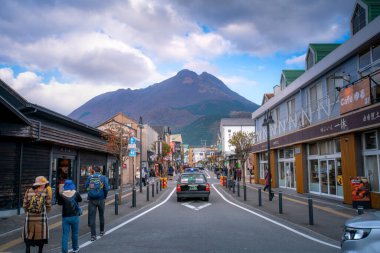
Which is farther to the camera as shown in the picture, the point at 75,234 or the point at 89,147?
the point at 89,147

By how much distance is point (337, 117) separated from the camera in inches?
648

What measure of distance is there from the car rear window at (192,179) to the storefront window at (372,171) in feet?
Answer: 26.2

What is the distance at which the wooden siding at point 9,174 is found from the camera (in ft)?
42.6

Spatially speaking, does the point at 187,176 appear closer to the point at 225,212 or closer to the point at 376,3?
the point at 225,212

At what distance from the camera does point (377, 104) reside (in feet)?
42.4

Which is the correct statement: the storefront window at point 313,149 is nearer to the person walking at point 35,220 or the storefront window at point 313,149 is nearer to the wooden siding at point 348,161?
the wooden siding at point 348,161

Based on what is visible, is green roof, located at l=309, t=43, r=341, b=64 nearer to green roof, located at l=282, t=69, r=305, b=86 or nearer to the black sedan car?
green roof, located at l=282, t=69, r=305, b=86

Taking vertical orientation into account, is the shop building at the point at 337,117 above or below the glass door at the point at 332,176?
above

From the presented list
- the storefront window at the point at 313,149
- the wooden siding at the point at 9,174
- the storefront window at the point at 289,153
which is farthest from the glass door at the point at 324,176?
the wooden siding at the point at 9,174

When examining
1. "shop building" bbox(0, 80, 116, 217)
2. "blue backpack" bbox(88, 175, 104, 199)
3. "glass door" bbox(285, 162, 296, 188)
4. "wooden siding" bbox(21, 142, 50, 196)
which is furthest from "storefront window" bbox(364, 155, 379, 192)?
"wooden siding" bbox(21, 142, 50, 196)

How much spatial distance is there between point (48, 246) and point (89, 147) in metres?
13.0

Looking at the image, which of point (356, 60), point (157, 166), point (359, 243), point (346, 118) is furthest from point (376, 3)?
point (157, 166)

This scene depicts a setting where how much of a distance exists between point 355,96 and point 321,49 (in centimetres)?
860

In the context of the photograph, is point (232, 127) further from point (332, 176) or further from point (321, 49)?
point (332, 176)
